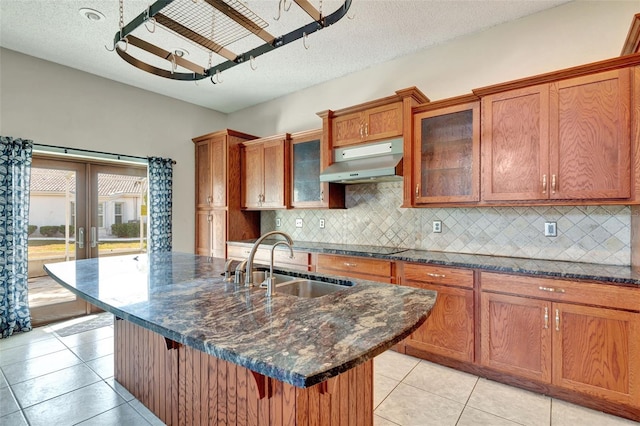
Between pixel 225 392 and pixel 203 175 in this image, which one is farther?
pixel 203 175

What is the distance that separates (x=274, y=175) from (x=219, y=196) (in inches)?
37.2

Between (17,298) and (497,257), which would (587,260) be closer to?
(497,257)

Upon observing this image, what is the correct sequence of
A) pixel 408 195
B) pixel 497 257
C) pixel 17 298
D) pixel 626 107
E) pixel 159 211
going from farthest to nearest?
pixel 159 211 < pixel 17 298 < pixel 408 195 < pixel 497 257 < pixel 626 107

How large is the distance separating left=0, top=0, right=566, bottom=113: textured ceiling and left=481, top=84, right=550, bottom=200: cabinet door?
2.79 feet

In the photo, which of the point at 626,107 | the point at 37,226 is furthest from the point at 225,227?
the point at 626,107

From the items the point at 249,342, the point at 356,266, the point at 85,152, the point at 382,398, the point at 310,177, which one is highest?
the point at 85,152

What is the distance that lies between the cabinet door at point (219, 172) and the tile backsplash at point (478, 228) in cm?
116

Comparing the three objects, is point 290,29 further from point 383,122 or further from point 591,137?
point 591,137

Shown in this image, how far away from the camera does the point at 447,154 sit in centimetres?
277

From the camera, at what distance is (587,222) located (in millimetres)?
2408

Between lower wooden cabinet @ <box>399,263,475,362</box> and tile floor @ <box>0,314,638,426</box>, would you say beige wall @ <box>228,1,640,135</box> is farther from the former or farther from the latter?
tile floor @ <box>0,314,638,426</box>

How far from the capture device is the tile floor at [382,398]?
1.94 meters

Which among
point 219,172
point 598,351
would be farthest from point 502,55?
point 219,172

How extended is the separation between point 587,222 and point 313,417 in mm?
2558
